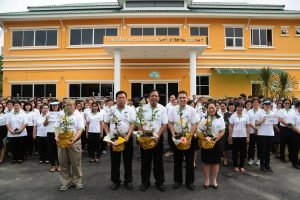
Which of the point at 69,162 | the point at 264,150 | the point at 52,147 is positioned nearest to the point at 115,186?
the point at 69,162

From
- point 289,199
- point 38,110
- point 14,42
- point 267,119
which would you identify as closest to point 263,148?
point 267,119

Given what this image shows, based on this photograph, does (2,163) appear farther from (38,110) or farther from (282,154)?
(282,154)

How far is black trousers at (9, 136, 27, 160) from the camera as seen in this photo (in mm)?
7250

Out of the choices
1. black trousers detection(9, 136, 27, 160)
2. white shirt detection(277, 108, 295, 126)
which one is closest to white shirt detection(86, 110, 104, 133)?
black trousers detection(9, 136, 27, 160)

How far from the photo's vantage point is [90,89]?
17594mm

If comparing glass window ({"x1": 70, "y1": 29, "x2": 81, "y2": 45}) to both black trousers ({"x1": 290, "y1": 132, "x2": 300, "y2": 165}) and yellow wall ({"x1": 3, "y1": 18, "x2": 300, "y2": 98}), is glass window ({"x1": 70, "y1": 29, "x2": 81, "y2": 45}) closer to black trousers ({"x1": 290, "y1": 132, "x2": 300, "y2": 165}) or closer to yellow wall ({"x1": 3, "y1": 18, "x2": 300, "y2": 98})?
yellow wall ({"x1": 3, "y1": 18, "x2": 300, "y2": 98})

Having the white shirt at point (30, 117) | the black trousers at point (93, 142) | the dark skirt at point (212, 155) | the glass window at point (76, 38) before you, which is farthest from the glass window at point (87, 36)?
the dark skirt at point (212, 155)

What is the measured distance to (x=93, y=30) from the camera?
17828 mm

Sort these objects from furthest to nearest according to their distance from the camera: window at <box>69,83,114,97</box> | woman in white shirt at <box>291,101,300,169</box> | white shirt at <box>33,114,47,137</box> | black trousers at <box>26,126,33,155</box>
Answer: window at <box>69,83,114,97</box>
black trousers at <box>26,126,33,155</box>
white shirt at <box>33,114,47,137</box>
woman in white shirt at <box>291,101,300,169</box>

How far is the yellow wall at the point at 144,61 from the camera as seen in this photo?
57.2 feet

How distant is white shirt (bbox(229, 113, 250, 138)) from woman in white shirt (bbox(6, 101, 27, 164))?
591cm

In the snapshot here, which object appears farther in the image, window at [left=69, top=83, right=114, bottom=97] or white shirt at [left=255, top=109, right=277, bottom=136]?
window at [left=69, top=83, right=114, bottom=97]

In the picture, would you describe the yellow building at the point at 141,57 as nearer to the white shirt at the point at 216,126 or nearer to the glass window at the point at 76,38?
the glass window at the point at 76,38

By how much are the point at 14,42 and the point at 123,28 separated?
8.14 metres
